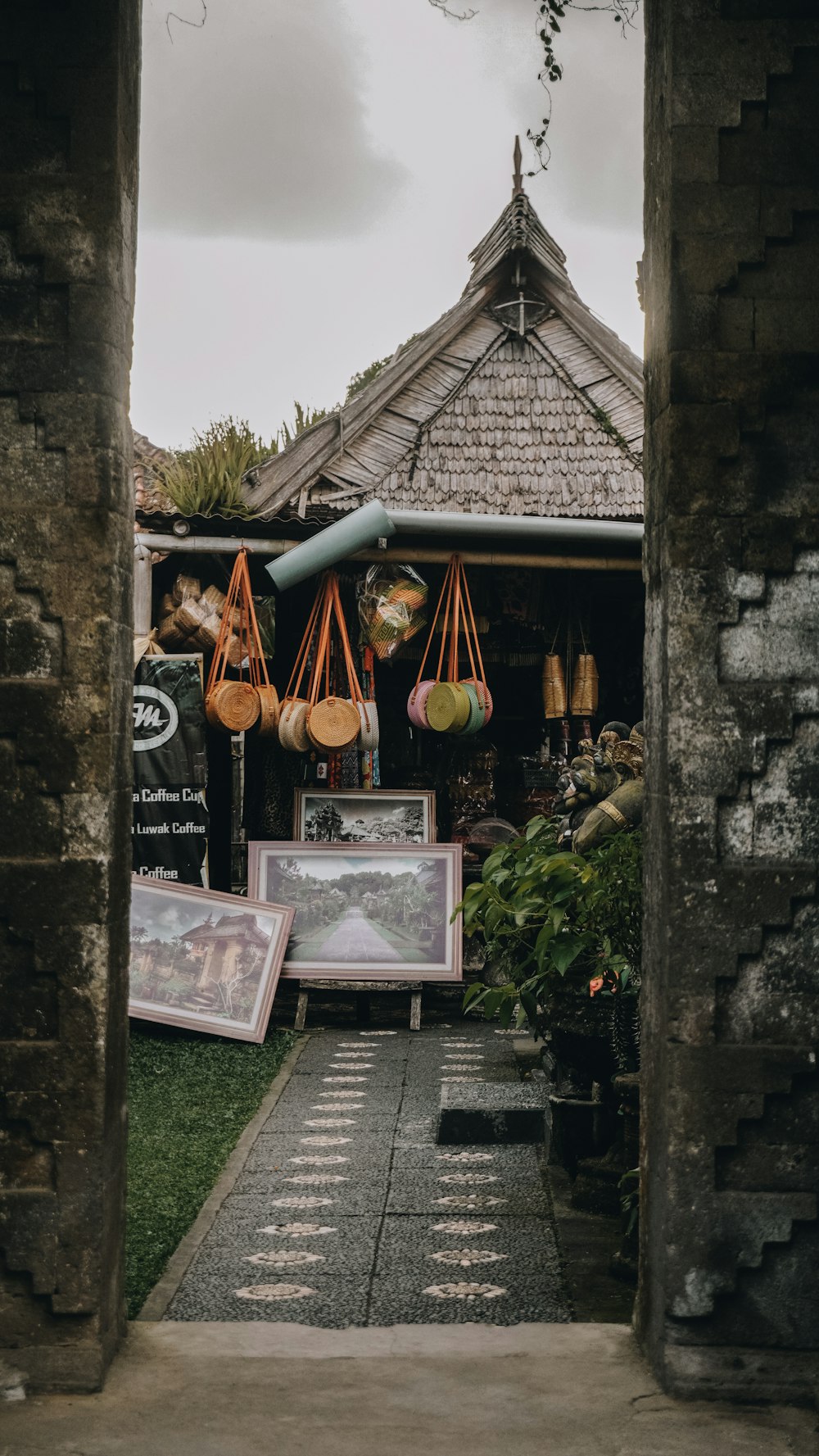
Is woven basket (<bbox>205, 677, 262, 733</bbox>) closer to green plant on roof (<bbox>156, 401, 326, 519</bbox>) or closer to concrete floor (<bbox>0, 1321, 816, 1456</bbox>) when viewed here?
green plant on roof (<bbox>156, 401, 326, 519</bbox>)

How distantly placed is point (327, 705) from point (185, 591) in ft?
5.21

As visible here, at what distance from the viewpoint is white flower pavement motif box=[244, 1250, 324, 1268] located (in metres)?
5.73

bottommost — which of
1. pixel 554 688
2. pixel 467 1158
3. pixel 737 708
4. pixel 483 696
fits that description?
pixel 467 1158

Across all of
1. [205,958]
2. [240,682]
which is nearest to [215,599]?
[240,682]

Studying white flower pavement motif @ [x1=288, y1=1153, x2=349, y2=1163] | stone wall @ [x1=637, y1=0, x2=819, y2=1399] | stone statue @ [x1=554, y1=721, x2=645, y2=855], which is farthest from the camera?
stone statue @ [x1=554, y1=721, x2=645, y2=855]

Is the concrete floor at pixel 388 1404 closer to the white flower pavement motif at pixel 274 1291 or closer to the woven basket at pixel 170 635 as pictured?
the white flower pavement motif at pixel 274 1291

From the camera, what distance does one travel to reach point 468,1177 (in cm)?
699

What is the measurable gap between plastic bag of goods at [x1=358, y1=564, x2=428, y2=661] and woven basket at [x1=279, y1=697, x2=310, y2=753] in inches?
29.9

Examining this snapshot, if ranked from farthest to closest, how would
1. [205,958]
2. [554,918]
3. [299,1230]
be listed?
[205,958]
[299,1230]
[554,918]

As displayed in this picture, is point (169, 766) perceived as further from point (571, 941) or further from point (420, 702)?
point (571, 941)

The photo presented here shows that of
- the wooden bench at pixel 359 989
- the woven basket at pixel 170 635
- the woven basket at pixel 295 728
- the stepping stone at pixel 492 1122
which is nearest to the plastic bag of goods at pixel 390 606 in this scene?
the woven basket at pixel 295 728

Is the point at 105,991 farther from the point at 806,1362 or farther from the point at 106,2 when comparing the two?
the point at 106,2

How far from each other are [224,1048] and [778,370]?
22.7 ft

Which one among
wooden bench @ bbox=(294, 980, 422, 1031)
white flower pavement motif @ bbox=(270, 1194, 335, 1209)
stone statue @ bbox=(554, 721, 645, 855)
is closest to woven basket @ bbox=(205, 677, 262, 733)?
wooden bench @ bbox=(294, 980, 422, 1031)
